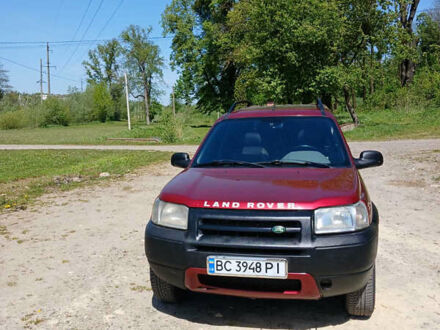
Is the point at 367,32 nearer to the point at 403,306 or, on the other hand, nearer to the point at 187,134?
the point at 187,134

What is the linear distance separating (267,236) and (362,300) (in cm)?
99

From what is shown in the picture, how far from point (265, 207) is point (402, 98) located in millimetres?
32034

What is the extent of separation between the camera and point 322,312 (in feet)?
11.5

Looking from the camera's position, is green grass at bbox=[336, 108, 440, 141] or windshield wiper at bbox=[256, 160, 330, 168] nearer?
windshield wiper at bbox=[256, 160, 330, 168]

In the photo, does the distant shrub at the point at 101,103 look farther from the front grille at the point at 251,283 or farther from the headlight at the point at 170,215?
the front grille at the point at 251,283

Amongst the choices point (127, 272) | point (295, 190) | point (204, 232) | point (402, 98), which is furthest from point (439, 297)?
point (402, 98)

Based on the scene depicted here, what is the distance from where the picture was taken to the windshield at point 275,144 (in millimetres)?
3969

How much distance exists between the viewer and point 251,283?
3.10 meters

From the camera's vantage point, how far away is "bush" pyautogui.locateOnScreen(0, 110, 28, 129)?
176 feet

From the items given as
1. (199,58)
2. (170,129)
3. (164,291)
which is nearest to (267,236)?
(164,291)

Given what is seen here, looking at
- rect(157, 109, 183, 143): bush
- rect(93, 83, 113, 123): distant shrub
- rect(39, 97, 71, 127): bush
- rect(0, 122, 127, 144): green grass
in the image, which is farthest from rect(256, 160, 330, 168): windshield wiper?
rect(93, 83, 113, 123): distant shrub

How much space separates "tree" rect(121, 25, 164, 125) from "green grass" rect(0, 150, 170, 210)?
51.8 m

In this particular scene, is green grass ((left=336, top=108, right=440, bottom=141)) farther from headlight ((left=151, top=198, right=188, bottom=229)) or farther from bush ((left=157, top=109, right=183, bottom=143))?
headlight ((left=151, top=198, right=188, bottom=229))

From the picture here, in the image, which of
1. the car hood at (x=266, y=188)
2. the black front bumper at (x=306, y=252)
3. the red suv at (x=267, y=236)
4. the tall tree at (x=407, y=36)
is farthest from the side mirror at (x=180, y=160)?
the tall tree at (x=407, y=36)
